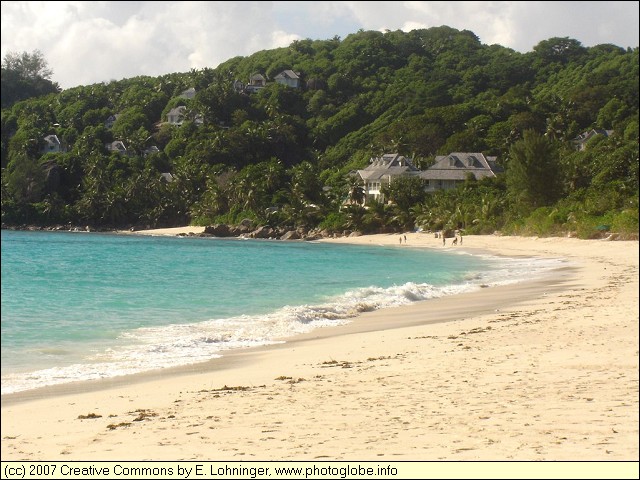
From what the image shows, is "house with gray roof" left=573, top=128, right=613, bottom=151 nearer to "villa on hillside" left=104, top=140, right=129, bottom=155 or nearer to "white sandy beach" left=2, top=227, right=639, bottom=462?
"white sandy beach" left=2, top=227, right=639, bottom=462

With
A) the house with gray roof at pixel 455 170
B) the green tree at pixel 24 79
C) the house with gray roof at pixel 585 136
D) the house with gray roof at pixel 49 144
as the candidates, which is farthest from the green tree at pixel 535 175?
the green tree at pixel 24 79

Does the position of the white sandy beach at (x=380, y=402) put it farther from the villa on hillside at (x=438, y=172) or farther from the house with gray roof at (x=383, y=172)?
the house with gray roof at (x=383, y=172)

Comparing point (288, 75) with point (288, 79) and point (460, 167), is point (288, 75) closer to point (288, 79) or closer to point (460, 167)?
point (288, 79)

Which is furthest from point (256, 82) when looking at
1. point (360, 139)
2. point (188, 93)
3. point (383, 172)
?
point (383, 172)

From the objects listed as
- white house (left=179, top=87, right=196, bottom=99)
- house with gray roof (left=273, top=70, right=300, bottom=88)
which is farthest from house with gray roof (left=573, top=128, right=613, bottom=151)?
white house (left=179, top=87, right=196, bottom=99)

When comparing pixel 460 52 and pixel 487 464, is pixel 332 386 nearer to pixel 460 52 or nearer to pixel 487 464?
pixel 487 464

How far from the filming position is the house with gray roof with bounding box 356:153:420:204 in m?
77.4

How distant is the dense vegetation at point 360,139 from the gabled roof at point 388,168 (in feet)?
9.91

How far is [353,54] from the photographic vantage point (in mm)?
135375

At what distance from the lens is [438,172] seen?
75.9 m

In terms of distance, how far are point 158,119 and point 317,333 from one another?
4365 inches

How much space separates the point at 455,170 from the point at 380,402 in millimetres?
68887

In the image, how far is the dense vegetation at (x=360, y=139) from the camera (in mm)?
52812

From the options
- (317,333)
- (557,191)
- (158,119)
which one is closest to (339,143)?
(158,119)
